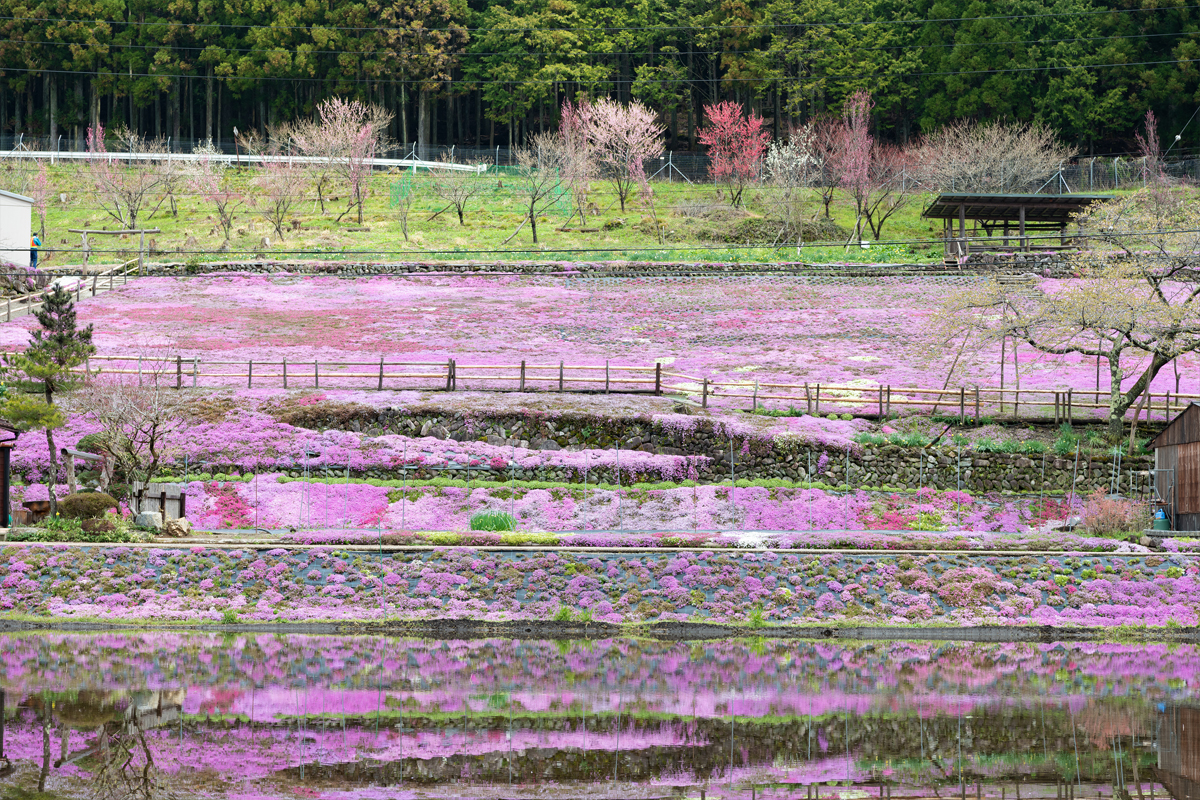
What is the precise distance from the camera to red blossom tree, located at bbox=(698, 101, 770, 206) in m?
84.1

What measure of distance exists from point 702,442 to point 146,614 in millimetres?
16935

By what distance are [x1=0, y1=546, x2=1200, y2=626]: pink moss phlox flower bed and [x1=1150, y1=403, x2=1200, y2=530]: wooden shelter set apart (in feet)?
15.3

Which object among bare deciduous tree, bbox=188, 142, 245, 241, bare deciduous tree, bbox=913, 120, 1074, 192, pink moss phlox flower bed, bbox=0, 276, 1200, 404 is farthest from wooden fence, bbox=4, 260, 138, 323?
bare deciduous tree, bbox=913, 120, 1074, 192

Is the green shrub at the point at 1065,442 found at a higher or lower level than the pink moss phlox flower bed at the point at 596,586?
higher

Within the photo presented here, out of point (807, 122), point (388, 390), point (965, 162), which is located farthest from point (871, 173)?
point (388, 390)

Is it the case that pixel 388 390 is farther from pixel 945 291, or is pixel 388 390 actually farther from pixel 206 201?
pixel 206 201

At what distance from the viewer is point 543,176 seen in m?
78.6

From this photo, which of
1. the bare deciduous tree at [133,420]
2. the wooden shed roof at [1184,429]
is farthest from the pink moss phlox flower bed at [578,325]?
the wooden shed roof at [1184,429]

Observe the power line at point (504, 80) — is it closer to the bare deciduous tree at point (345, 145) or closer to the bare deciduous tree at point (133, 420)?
the bare deciduous tree at point (345, 145)

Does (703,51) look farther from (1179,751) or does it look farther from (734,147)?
(1179,751)

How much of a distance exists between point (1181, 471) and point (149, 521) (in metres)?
23.9

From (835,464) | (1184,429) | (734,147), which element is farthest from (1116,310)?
(734,147)

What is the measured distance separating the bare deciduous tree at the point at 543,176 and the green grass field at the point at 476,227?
83 centimetres

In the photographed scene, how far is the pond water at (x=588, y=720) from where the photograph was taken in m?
13.3
